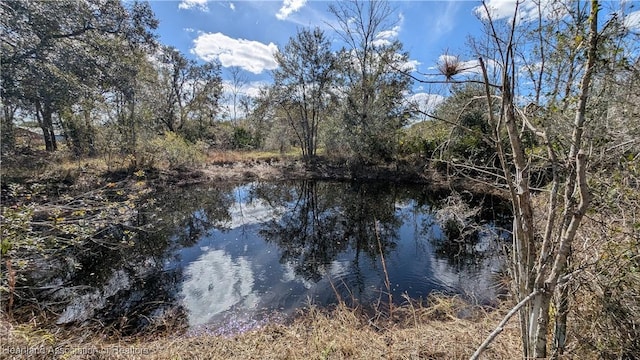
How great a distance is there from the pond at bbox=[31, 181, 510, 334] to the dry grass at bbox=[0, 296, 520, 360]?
553 mm

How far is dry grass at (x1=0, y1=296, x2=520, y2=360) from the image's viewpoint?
238 cm

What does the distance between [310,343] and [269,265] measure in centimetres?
323

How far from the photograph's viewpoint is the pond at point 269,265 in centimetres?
436

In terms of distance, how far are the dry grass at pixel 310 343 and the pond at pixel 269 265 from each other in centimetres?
55

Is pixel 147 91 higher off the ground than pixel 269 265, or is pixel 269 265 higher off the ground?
pixel 147 91

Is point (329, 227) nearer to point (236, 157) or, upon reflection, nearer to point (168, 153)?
point (168, 153)

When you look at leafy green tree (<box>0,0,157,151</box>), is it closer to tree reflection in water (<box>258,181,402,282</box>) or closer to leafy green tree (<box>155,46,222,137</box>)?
tree reflection in water (<box>258,181,402,282</box>)

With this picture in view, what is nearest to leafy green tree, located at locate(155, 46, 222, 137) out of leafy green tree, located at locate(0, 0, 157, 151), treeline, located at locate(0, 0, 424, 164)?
treeline, located at locate(0, 0, 424, 164)

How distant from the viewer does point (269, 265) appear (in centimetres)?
598

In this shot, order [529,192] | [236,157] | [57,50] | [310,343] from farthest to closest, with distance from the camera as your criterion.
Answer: [236,157] < [57,50] < [310,343] < [529,192]

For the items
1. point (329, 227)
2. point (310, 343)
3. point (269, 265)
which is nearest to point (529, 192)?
point (310, 343)

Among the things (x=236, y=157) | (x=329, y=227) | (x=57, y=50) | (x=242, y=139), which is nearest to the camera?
(x=57, y=50)

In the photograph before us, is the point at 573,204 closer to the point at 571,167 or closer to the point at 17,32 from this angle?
the point at 571,167

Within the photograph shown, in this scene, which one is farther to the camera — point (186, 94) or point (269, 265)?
point (186, 94)
